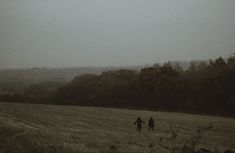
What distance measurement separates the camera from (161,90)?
72.2 m

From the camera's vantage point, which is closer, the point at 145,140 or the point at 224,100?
the point at 145,140

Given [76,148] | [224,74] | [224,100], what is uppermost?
[224,74]

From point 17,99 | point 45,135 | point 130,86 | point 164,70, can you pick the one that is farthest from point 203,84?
point 17,99

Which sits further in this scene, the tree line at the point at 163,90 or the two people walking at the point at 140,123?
the tree line at the point at 163,90

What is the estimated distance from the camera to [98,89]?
84.6m

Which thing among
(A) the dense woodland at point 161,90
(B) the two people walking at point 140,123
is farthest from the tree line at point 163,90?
(B) the two people walking at point 140,123

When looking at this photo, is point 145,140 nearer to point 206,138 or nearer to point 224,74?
point 206,138

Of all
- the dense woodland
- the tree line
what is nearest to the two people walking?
the dense woodland

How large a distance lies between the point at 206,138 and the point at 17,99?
76068 mm

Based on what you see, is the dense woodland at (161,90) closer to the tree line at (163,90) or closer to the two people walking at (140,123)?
the tree line at (163,90)

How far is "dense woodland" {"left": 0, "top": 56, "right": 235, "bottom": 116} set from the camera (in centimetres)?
6500

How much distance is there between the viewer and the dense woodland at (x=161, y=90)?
2559 inches

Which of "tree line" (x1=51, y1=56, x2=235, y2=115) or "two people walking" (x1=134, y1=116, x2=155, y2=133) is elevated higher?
"tree line" (x1=51, y1=56, x2=235, y2=115)

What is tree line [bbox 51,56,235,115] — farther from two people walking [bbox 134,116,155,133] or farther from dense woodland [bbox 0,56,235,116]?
two people walking [bbox 134,116,155,133]
